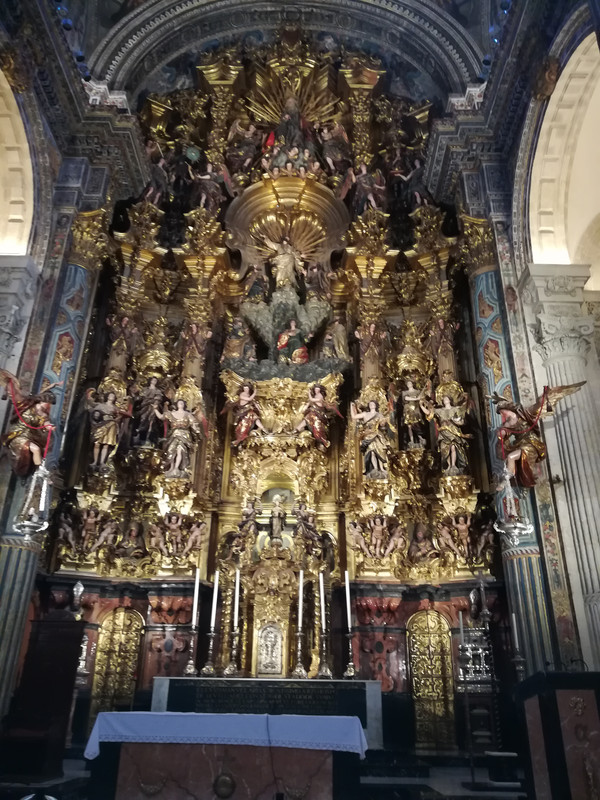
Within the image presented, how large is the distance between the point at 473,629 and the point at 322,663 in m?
2.56

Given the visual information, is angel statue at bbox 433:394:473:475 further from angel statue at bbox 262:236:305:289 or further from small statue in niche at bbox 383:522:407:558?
angel statue at bbox 262:236:305:289

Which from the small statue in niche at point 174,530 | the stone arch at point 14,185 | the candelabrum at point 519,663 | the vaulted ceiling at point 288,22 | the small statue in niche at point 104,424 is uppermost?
the vaulted ceiling at point 288,22

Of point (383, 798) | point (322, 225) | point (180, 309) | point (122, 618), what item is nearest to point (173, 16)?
point (322, 225)

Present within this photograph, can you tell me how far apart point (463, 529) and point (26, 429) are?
718cm

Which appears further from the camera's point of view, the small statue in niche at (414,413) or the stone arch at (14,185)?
the small statue in niche at (414,413)

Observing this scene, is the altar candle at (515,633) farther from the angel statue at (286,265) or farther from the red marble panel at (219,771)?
the angel statue at (286,265)

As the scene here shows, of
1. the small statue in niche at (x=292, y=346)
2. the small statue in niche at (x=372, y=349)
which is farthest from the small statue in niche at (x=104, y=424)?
the small statue in niche at (x=372, y=349)

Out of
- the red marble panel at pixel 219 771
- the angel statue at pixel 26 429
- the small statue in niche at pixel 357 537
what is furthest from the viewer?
the small statue in niche at pixel 357 537

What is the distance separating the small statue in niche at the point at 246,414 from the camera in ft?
40.3

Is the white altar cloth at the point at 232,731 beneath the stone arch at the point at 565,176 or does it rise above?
beneath

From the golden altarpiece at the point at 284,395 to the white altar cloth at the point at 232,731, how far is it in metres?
4.20

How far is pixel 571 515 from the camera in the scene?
9188 millimetres

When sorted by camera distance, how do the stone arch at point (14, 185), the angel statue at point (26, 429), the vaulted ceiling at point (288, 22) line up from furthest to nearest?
the vaulted ceiling at point (288, 22), the stone arch at point (14, 185), the angel statue at point (26, 429)

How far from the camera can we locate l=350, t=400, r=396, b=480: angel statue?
11.4 metres
